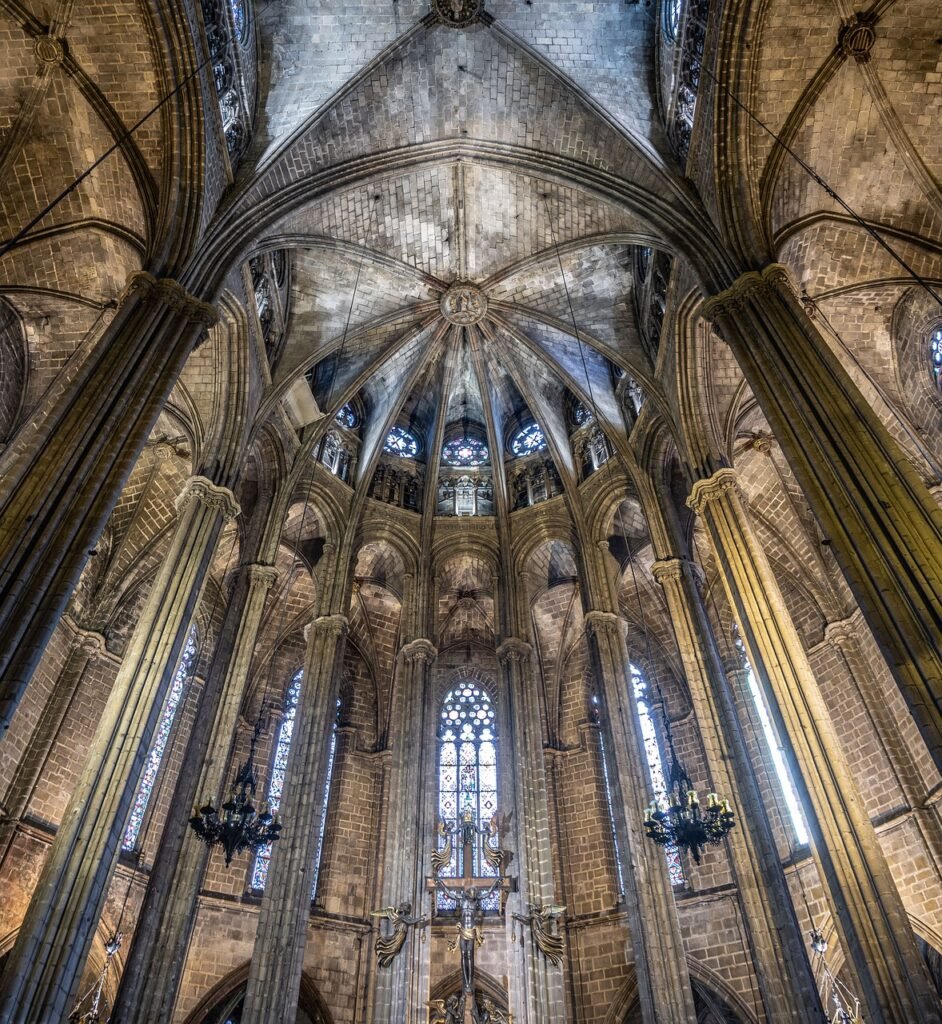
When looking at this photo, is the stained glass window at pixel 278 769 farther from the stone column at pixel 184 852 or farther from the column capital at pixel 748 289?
the column capital at pixel 748 289

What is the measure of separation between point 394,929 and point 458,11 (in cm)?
1620

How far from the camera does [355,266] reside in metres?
18.0

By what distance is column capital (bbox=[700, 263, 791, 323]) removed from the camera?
Answer: 11.3m

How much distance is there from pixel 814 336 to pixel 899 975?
7309 millimetres

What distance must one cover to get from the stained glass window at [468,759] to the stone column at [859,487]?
1182 centimetres

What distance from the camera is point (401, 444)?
2147 cm

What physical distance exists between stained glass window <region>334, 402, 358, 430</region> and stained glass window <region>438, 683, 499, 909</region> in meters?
7.55

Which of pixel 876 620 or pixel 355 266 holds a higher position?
pixel 355 266

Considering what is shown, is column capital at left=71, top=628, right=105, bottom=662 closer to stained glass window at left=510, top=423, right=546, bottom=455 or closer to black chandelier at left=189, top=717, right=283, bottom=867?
black chandelier at left=189, top=717, right=283, bottom=867

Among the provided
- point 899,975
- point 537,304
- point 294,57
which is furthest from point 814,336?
point 294,57

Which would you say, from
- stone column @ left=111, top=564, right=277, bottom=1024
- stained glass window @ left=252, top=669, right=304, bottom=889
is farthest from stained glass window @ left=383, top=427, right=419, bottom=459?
stone column @ left=111, top=564, right=277, bottom=1024

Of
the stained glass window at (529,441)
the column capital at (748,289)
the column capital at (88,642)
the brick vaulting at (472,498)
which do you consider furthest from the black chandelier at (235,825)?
the stained glass window at (529,441)

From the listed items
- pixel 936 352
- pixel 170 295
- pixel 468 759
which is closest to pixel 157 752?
pixel 468 759

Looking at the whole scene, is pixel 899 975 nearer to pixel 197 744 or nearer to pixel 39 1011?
pixel 39 1011
